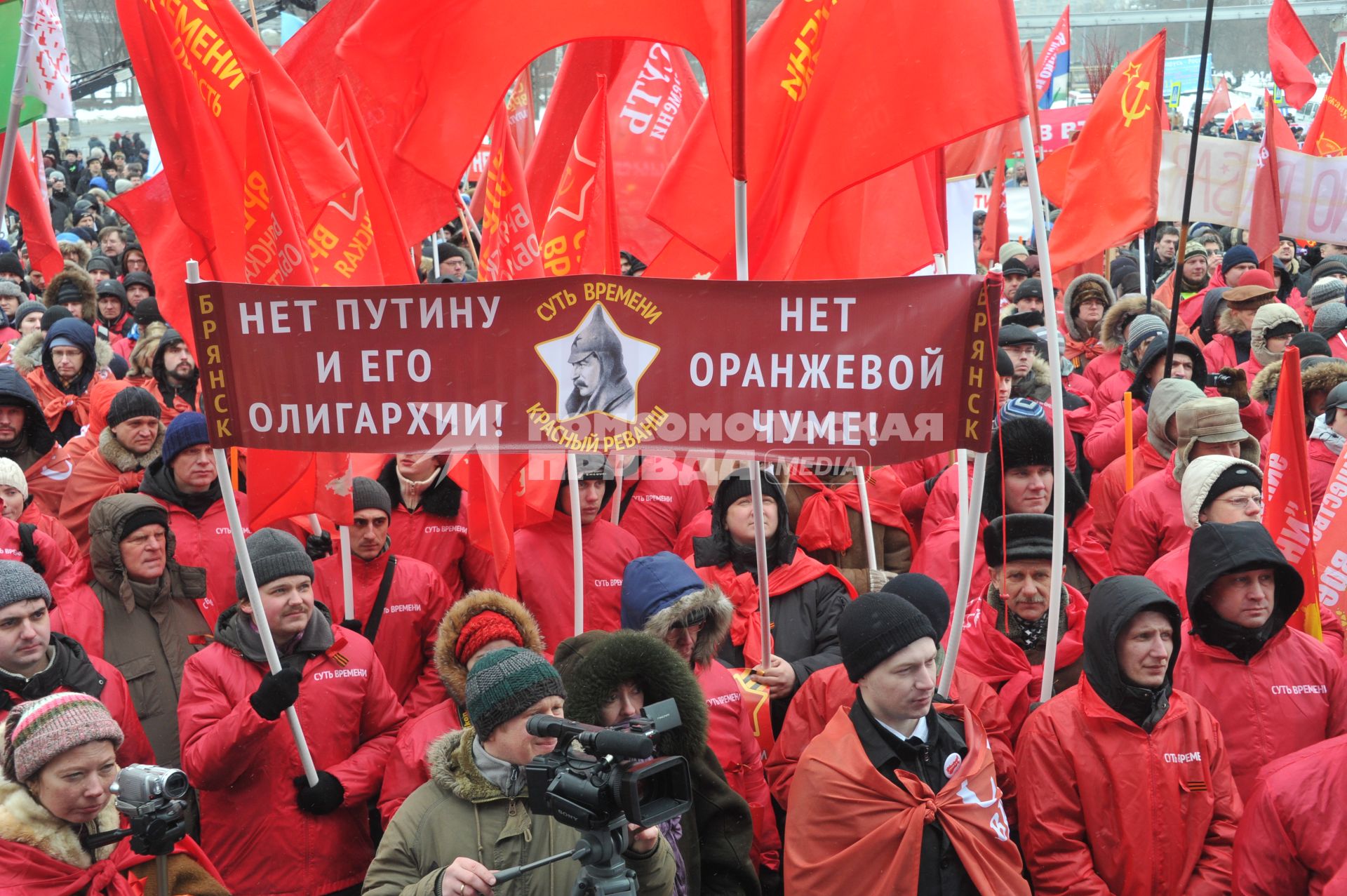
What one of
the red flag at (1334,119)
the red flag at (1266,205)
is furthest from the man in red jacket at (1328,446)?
the red flag at (1334,119)

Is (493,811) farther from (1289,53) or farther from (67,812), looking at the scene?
(1289,53)

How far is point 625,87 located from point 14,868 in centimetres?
476

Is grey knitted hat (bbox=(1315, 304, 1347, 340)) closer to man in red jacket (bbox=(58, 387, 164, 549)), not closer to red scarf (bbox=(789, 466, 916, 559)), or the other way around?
red scarf (bbox=(789, 466, 916, 559))

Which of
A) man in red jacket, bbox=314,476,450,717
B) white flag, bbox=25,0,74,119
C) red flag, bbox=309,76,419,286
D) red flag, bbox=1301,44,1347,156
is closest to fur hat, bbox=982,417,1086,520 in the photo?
man in red jacket, bbox=314,476,450,717

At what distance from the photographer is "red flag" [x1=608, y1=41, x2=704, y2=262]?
21.7 feet

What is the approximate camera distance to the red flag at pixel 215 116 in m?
4.45

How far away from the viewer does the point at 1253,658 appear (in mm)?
3920

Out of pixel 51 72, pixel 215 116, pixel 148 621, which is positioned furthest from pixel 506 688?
pixel 51 72

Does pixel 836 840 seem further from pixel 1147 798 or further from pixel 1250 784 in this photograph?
pixel 1250 784

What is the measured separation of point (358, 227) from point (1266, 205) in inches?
228

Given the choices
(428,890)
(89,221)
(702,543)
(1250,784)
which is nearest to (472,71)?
(702,543)

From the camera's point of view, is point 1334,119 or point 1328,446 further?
point 1334,119

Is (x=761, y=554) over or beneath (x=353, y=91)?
beneath

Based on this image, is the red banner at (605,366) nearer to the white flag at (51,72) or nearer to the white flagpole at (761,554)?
the white flagpole at (761,554)
